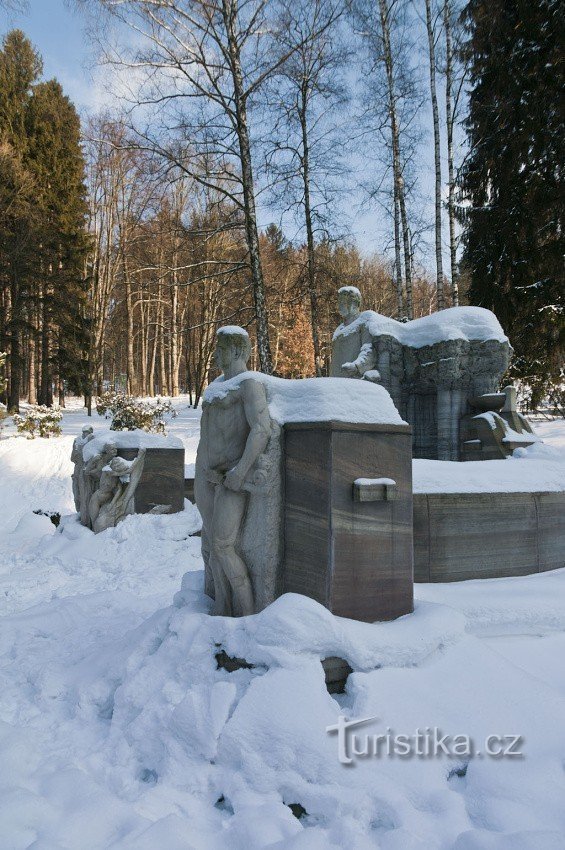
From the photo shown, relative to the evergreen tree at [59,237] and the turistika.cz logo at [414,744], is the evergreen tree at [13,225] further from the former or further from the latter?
the turistika.cz logo at [414,744]

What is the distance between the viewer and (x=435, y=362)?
7367 millimetres

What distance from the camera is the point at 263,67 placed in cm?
1227

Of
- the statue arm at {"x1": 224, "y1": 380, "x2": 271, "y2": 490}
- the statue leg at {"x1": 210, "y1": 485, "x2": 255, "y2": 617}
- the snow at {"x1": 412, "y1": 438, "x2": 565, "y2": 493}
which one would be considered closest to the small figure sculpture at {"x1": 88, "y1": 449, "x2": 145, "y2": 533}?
the snow at {"x1": 412, "y1": 438, "x2": 565, "y2": 493}

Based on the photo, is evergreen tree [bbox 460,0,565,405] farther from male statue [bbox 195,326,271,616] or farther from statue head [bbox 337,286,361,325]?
male statue [bbox 195,326,271,616]

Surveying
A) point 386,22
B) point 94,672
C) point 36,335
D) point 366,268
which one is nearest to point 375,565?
point 94,672

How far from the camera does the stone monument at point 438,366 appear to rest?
7.27 meters

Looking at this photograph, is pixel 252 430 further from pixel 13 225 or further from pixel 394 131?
pixel 13 225

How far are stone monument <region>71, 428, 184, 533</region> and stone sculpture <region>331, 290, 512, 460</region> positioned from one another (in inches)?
137

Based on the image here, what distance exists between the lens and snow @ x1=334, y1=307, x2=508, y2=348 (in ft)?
24.1

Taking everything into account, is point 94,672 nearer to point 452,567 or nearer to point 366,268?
point 452,567

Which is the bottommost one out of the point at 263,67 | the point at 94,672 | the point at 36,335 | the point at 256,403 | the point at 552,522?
the point at 94,672

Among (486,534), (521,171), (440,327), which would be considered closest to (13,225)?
(521,171)

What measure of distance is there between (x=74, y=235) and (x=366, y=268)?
17751mm

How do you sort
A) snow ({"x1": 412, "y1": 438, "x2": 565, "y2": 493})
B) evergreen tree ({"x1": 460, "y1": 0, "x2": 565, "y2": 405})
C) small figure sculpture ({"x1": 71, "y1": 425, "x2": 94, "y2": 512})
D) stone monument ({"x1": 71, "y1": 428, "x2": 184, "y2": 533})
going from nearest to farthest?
snow ({"x1": 412, "y1": 438, "x2": 565, "y2": 493}) < stone monument ({"x1": 71, "y1": 428, "x2": 184, "y2": 533}) < small figure sculpture ({"x1": 71, "y1": 425, "x2": 94, "y2": 512}) < evergreen tree ({"x1": 460, "y1": 0, "x2": 565, "y2": 405})
